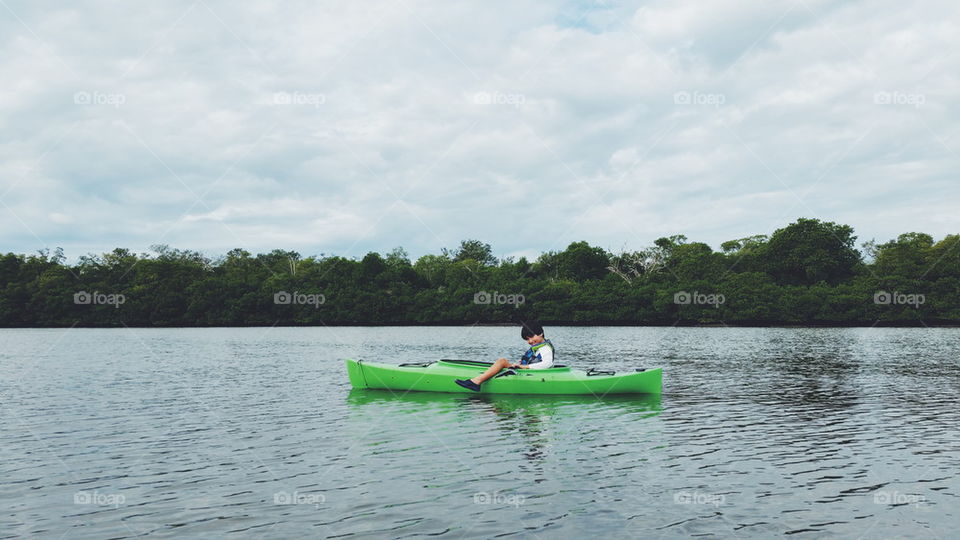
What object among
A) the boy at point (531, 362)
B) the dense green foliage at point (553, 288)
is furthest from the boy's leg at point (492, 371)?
the dense green foliage at point (553, 288)

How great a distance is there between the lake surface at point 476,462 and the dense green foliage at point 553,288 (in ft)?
213

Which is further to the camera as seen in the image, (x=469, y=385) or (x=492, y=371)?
(x=469, y=385)

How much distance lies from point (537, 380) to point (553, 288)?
75425 mm

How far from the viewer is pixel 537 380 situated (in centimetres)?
2072

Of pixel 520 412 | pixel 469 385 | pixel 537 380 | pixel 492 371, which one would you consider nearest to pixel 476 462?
pixel 520 412

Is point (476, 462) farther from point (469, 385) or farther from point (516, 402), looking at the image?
point (469, 385)

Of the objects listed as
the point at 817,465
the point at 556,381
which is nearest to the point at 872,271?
the point at 556,381

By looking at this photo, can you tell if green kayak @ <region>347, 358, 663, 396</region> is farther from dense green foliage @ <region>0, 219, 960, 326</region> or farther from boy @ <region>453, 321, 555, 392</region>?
dense green foliage @ <region>0, 219, 960, 326</region>

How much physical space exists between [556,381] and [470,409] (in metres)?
3.21

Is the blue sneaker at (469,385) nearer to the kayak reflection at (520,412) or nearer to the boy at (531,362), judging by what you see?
the boy at (531,362)

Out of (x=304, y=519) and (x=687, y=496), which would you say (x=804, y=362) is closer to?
(x=687, y=496)

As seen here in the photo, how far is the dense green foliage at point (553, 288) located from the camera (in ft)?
275

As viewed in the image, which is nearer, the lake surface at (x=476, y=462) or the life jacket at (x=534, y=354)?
the lake surface at (x=476, y=462)

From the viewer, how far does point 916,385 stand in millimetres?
24344
